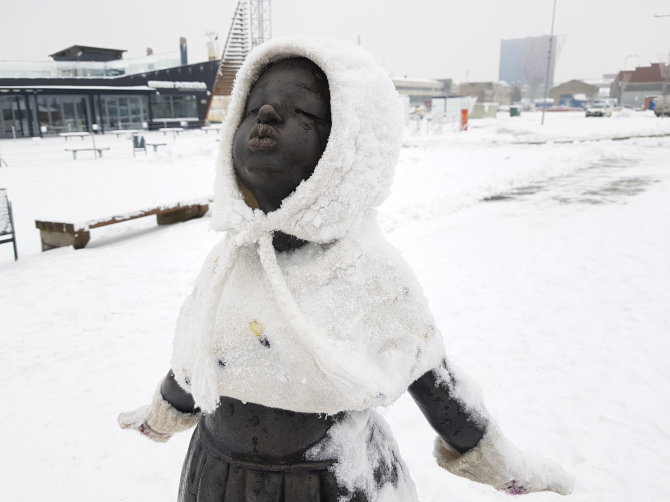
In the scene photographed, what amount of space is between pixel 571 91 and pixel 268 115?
316ft

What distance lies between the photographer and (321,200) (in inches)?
39.1

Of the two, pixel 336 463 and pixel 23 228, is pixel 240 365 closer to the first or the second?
pixel 336 463

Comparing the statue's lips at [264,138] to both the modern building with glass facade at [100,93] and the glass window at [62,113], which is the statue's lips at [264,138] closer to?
the modern building with glass facade at [100,93]

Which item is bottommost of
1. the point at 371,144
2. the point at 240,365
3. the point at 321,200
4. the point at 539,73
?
the point at 240,365

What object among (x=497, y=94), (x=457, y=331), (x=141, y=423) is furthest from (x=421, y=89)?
(x=141, y=423)

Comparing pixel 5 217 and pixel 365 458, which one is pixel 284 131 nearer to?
pixel 365 458

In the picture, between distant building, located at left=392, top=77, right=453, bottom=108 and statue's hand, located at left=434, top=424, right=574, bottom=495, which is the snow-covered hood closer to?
statue's hand, located at left=434, top=424, right=574, bottom=495

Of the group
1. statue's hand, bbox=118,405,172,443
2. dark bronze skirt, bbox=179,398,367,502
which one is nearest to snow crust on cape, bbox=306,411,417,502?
dark bronze skirt, bbox=179,398,367,502

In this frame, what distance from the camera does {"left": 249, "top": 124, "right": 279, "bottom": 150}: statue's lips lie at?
0.99 meters

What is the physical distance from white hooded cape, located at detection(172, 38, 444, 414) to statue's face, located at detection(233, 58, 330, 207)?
0.15 ft

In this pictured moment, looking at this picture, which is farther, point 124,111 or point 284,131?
point 124,111

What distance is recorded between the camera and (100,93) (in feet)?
93.5

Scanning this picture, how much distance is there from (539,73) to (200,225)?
3939 inches

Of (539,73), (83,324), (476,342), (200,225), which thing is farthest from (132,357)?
(539,73)
